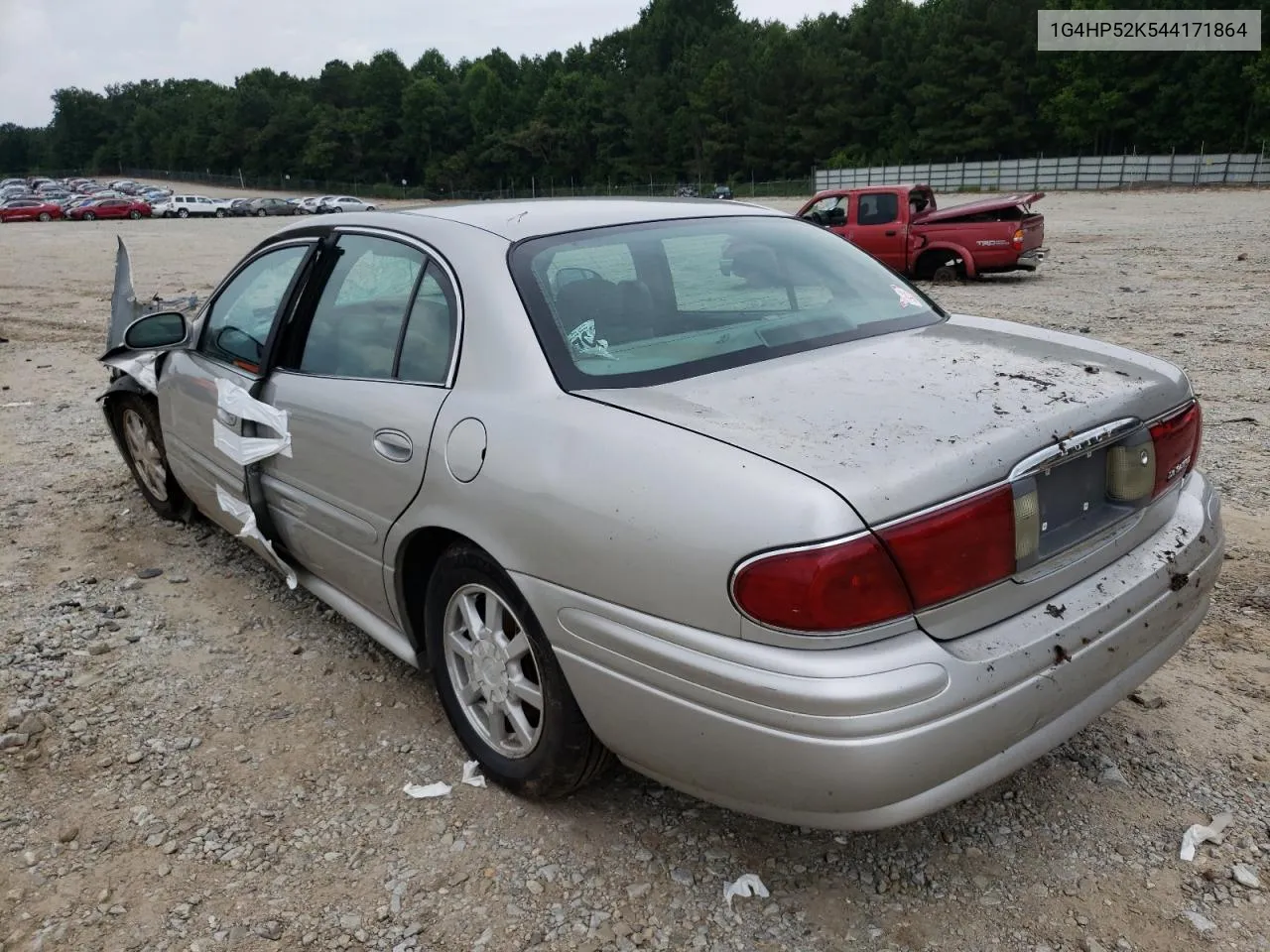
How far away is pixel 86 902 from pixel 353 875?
0.66 metres

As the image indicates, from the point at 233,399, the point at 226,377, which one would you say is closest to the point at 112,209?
the point at 226,377

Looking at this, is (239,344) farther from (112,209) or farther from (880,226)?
(112,209)

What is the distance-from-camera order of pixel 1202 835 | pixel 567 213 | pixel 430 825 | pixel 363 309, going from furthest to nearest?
pixel 363 309 < pixel 567 213 < pixel 430 825 < pixel 1202 835

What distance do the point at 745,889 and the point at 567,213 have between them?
2.05 metres

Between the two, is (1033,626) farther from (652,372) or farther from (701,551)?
(652,372)

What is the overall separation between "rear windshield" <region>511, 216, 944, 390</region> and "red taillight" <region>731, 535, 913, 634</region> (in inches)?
28.8

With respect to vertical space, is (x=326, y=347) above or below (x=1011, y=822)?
above

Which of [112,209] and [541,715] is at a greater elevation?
[112,209]

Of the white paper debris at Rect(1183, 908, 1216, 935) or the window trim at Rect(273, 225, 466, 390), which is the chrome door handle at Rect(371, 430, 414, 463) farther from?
the white paper debris at Rect(1183, 908, 1216, 935)

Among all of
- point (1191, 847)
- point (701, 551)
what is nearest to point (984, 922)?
point (1191, 847)

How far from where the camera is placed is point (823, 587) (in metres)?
1.85

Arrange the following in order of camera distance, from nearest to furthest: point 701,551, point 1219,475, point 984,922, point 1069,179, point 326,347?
1. point 701,551
2. point 984,922
3. point 326,347
4. point 1219,475
5. point 1069,179

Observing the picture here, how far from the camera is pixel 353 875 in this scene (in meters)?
2.49

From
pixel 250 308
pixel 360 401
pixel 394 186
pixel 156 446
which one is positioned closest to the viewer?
pixel 360 401
